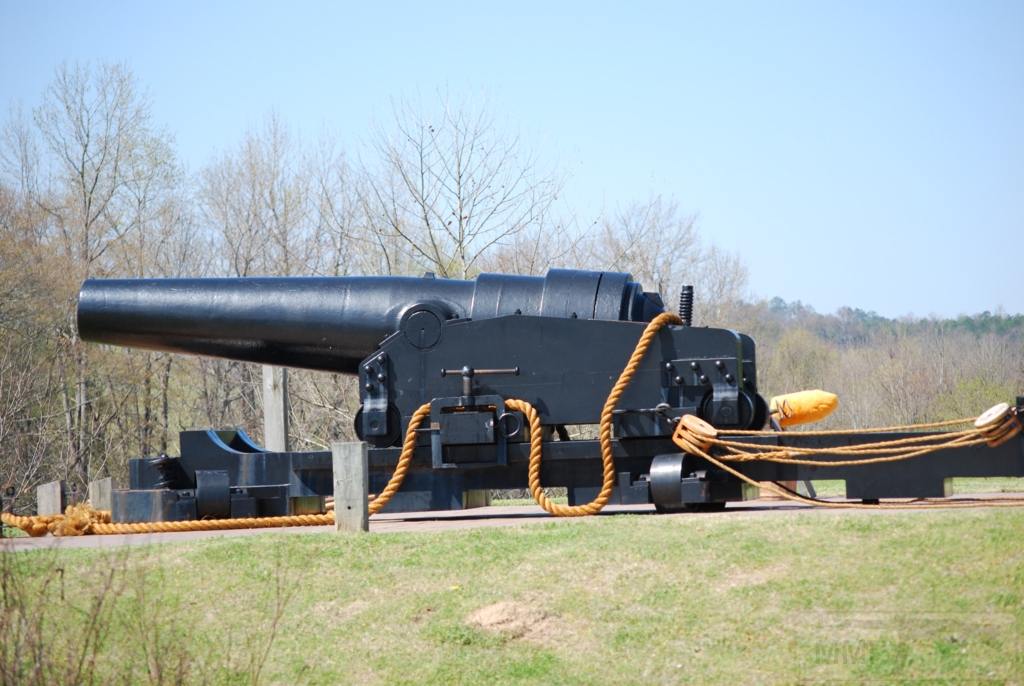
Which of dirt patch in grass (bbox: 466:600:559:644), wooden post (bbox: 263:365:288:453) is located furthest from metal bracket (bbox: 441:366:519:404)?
wooden post (bbox: 263:365:288:453)

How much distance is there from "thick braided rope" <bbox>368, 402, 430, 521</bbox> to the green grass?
60.5 inches

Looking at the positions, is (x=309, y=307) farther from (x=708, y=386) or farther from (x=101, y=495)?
(x=708, y=386)

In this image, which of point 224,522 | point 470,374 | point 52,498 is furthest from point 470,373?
point 52,498

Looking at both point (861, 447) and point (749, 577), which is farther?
point (861, 447)

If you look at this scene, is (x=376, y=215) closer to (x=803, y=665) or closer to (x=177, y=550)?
(x=177, y=550)

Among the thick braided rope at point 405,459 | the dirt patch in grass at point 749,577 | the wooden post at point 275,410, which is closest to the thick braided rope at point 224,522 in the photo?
the thick braided rope at point 405,459

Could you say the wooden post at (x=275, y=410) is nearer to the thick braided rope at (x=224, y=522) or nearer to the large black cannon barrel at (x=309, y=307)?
the large black cannon barrel at (x=309, y=307)

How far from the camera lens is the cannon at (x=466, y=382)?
7961 mm

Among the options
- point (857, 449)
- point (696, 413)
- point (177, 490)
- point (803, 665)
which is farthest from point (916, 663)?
point (177, 490)

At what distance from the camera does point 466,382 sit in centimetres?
823

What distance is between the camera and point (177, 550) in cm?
686

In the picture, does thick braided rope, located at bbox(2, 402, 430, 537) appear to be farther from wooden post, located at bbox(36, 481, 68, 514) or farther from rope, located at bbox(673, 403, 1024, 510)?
rope, located at bbox(673, 403, 1024, 510)

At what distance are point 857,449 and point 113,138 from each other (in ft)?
88.9

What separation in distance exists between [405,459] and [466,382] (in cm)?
63
